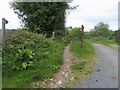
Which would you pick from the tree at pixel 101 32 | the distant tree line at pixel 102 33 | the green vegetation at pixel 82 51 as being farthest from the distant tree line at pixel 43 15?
Answer: the tree at pixel 101 32

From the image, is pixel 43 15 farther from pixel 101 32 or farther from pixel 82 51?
pixel 101 32

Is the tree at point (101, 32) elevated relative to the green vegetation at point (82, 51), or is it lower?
elevated

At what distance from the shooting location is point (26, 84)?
11.2 ft

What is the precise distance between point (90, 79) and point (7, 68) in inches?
121

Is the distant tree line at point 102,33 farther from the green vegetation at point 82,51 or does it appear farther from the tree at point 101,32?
the green vegetation at point 82,51

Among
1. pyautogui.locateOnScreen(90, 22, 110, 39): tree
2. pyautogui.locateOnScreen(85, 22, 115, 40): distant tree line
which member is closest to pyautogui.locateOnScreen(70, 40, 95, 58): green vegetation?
pyautogui.locateOnScreen(85, 22, 115, 40): distant tree line

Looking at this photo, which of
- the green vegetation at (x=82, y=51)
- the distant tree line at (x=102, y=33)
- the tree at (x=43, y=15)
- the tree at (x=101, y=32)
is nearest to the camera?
the green vegetation at (x=82, y=51)

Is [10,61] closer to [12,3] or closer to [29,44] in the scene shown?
[29,44]

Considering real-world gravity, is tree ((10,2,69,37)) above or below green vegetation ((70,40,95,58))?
above

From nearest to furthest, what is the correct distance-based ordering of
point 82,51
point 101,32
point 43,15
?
1. point 82,51
2. point 43,15
3. point 101,32

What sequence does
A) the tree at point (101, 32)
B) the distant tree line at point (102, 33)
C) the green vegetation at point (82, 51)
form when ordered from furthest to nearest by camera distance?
the tree at point (101, 32) < the distant tree line at point (102, 33) < the green vegetation at point (82, 51)

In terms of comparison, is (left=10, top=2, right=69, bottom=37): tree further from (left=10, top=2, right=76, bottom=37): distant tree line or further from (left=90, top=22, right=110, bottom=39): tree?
(left=90, top=22, right=110, bottom=39): tree

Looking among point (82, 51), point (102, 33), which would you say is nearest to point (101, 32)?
point (102, 33)

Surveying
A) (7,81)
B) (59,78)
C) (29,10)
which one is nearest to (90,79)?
(59,78)
